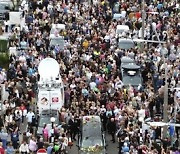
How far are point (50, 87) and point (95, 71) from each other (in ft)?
15.7

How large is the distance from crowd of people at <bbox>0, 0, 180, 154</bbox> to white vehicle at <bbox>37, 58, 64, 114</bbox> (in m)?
0.65

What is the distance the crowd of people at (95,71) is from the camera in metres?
39.2

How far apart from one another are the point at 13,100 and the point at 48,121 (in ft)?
9.70

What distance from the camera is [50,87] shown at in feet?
140

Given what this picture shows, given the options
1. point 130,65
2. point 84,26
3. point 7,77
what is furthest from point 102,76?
point 84,26

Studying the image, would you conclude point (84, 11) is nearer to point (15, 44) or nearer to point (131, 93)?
point (15, 44)

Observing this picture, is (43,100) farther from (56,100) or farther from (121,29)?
(121,29)

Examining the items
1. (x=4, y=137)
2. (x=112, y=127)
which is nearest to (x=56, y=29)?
(x=112, y=127)

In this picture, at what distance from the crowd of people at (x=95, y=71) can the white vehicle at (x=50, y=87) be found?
2.14ft

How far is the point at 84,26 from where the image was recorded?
176 ft

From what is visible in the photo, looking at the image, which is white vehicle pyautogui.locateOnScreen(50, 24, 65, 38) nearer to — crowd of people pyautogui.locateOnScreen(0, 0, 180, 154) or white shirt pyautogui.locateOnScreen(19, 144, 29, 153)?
crowd of people pyautogui.locateOnScreen(0, 0, 180, 154)

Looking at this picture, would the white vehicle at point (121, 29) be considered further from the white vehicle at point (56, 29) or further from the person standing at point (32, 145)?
the person standing at point (32, 145)

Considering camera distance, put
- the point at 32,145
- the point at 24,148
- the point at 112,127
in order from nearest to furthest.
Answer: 1. the point at 24,148
2. the point at 32,145
3. the point at 112,127

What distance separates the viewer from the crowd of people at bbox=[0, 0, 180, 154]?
39219 millimetres
